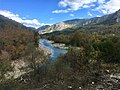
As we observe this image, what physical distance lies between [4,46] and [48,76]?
50.4m

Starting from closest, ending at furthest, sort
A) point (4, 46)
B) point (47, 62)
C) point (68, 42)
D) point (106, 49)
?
point (47, 62)
point (106, 49)
point (4, 46)
point (68, 42)

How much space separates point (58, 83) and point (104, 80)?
632cm

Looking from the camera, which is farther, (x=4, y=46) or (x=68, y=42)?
(x=68, y=42)

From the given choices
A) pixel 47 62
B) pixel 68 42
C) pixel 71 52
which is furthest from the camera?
pixel 68 42

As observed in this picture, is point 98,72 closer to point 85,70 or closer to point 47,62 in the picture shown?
point 85,70

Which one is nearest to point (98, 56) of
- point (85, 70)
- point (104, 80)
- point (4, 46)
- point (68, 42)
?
point (85, 70)

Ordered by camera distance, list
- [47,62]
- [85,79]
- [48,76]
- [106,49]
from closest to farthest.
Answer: [85,79] → [48,76] → [47,62] → [106,49]

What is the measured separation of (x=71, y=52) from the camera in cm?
5034

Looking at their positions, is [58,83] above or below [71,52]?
below

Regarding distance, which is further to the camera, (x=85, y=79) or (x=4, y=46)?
(x=4, y=46)

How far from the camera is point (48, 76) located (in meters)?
38.3

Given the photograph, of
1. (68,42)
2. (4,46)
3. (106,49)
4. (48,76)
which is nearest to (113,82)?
(48,76)

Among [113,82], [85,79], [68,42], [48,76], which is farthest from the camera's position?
[68,42]

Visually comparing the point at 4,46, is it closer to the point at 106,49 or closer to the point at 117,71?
the point at 106,49
